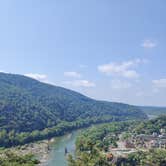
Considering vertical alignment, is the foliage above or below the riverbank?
above

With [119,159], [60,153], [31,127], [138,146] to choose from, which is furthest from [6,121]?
[119,159]

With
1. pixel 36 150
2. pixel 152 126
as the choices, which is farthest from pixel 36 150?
pixel 152 126

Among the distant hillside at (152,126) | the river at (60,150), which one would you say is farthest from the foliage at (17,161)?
the distant hillside at (152,126)

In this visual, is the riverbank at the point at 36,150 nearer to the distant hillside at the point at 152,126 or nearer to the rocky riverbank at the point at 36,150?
the rocky riverbank at the point at 36,150

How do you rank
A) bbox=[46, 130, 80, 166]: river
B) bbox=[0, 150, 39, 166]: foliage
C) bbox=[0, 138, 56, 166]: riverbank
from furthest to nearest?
bbox=[0, 138, 56, 166]: riverbank → bbox=[46, 130, 80, 166]: river → bbox=[0, 150, 39, 166]: foliage

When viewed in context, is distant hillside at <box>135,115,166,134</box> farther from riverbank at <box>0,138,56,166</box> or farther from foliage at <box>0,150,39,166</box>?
foliage at <box>0,150,39,166</box>

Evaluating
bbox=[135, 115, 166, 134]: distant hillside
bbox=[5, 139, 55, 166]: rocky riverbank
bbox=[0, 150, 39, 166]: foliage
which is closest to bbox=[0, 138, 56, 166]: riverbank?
bbox=[5, 139, 55, 166]: rocky riverbank

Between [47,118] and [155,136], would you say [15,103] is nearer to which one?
[47,118]

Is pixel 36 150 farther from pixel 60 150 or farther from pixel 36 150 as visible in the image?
pixel 60 150
